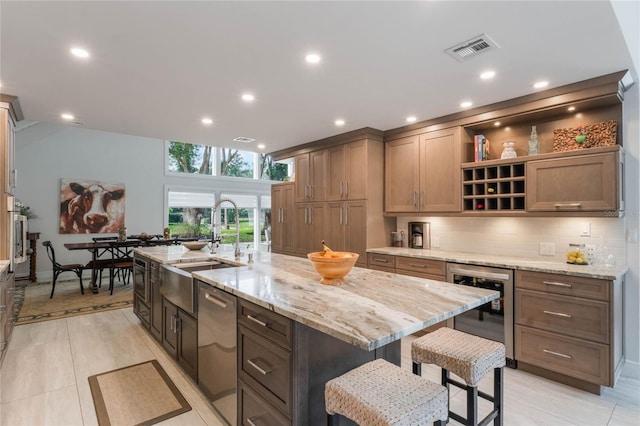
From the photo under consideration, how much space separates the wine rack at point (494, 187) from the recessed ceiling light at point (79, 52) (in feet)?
11.7

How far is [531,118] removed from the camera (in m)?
3.27

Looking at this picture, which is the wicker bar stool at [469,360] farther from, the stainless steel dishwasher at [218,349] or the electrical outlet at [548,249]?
the electrical outlet at [548,249]

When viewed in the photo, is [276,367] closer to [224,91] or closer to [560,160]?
[224,91]

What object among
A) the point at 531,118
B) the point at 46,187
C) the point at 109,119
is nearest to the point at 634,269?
the point at 531,118

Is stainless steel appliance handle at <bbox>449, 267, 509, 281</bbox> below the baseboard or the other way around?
the other way around

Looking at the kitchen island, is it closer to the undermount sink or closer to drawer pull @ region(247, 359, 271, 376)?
drawer pull @ region(247, 359, 271, 376)

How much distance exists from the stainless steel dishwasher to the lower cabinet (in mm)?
124

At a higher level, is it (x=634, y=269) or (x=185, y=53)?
(x=185, y=53)

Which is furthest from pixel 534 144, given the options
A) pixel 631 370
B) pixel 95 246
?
pixel 95 246

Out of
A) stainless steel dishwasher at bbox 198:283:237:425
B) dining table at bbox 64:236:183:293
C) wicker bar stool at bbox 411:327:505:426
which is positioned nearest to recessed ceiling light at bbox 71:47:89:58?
stainless steel dishwasher at bbox 198:283:237:425

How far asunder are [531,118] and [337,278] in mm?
2760

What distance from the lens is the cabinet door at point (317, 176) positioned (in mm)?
4836

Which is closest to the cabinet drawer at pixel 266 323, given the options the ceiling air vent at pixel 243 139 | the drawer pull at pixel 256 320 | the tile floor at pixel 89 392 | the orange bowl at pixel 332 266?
the drawer pull at pixel 256 320

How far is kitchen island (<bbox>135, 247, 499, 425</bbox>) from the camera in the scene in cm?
132
